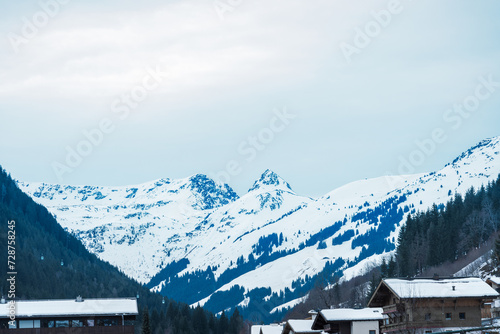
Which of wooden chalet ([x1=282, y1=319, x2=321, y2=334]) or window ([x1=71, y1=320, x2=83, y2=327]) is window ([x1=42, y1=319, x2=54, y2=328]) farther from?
wooden chalet ([x1=282, y1=319, x2=321, y2=334])

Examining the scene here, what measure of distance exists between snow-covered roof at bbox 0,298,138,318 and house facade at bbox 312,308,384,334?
81.0ft

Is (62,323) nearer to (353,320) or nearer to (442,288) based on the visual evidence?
(353,320)

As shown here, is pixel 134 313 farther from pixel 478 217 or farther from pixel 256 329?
pixel 478 217

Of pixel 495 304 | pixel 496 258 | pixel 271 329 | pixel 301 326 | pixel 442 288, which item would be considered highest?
pixel 496 258

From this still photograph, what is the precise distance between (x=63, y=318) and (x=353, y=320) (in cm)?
3413

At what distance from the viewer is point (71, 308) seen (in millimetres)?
111750

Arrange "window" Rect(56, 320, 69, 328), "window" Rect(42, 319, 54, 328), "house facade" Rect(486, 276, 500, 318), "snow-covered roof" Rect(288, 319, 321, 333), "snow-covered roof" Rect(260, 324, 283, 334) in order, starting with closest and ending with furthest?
"house facade" Rect(486, 276, 500, 318), "snow-covered roof" Rect(288, 319, 321, 333), "window" Rect(42, 319, 54, 328), "window" Rect(56, 320, 69, 328), "snow-covered roof" Rect(260, 324, 283, 334)

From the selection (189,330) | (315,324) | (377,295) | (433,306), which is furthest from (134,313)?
(189,330)

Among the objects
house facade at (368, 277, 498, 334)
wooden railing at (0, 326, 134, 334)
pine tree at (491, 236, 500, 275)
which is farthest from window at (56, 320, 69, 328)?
pine tree at (491, 236, 500, 275)

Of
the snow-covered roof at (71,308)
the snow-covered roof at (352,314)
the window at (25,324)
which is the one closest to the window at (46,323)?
the snow-covered roof at (71,308)

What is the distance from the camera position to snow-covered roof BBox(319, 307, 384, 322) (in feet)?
321

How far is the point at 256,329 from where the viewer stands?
133250 mm

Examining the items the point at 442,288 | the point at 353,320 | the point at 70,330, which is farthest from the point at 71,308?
the point at 442,288

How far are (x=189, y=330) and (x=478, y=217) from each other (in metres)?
63.9
